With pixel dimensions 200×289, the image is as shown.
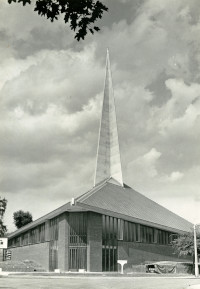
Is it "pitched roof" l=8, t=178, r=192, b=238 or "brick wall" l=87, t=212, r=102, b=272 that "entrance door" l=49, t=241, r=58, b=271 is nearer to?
"pitched roof" l=8, t=178, r=192, b=238

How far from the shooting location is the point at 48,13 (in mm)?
7508

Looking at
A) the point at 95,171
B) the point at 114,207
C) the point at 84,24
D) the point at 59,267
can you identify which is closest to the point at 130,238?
the point at 114,207

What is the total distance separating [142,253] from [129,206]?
625 cm

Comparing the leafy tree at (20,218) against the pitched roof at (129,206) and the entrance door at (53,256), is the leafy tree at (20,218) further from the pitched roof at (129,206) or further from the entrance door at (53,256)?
the entrance door at (53,256)

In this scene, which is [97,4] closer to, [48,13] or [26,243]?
[48,13]

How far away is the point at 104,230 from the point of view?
5212cm

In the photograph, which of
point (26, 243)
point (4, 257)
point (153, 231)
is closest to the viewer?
point (153, 231)

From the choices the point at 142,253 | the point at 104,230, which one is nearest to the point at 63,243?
the point at 104,230

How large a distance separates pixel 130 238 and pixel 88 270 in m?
8.08

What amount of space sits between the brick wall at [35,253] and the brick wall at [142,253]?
31.2 ft

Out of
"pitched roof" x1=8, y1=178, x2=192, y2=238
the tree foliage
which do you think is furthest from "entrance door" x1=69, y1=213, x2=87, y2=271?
the tree foliage

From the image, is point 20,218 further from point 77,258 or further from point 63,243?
point 77,258

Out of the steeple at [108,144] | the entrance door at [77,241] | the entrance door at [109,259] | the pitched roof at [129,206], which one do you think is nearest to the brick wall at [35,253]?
the entrance door at [77,241]

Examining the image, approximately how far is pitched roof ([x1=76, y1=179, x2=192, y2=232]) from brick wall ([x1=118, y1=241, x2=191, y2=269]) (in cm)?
295
